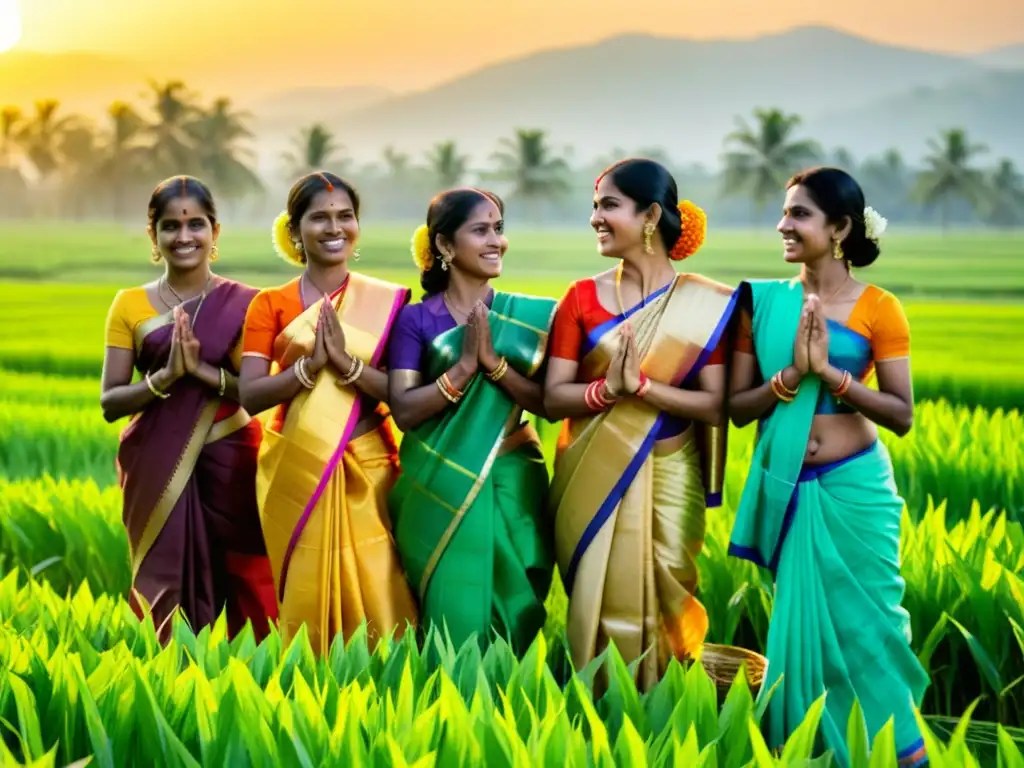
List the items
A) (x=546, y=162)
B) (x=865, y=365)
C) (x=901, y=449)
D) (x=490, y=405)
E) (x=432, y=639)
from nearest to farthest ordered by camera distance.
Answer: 1. (x=432, y=639)
2. (x=865, y=365)
3. (x=490, y=405)
4. (x=901, y=449)
5. (x=546, y=162)

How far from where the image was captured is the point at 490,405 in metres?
3.51

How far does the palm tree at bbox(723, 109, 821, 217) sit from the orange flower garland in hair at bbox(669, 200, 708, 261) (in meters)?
57.1

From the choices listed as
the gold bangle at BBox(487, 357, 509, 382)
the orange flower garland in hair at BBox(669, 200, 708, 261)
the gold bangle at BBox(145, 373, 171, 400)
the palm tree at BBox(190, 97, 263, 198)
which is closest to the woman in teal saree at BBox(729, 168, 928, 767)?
the orange flower garland in hair at BBox(669, 200, 708, 261)

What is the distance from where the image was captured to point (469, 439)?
11.5 feet

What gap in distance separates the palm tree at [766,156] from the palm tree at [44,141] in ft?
109

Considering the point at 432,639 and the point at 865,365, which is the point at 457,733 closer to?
the point at 432,639

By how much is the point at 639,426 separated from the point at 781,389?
0.44 metres

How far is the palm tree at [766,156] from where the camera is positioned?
5944 centimetres

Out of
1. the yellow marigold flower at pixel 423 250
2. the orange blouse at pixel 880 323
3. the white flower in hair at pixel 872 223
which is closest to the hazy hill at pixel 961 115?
the white flower in hair at pixel 872 223

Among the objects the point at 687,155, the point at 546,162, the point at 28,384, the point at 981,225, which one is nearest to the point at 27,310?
the point at 28,384

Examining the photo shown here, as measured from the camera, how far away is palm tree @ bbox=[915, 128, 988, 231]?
55.2 metres

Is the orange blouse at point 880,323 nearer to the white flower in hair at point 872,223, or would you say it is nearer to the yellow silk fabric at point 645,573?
the white flower in hair at point 872,223

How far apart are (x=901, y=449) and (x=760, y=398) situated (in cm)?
305

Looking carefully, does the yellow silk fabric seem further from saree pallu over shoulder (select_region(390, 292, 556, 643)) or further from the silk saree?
the silk saree
